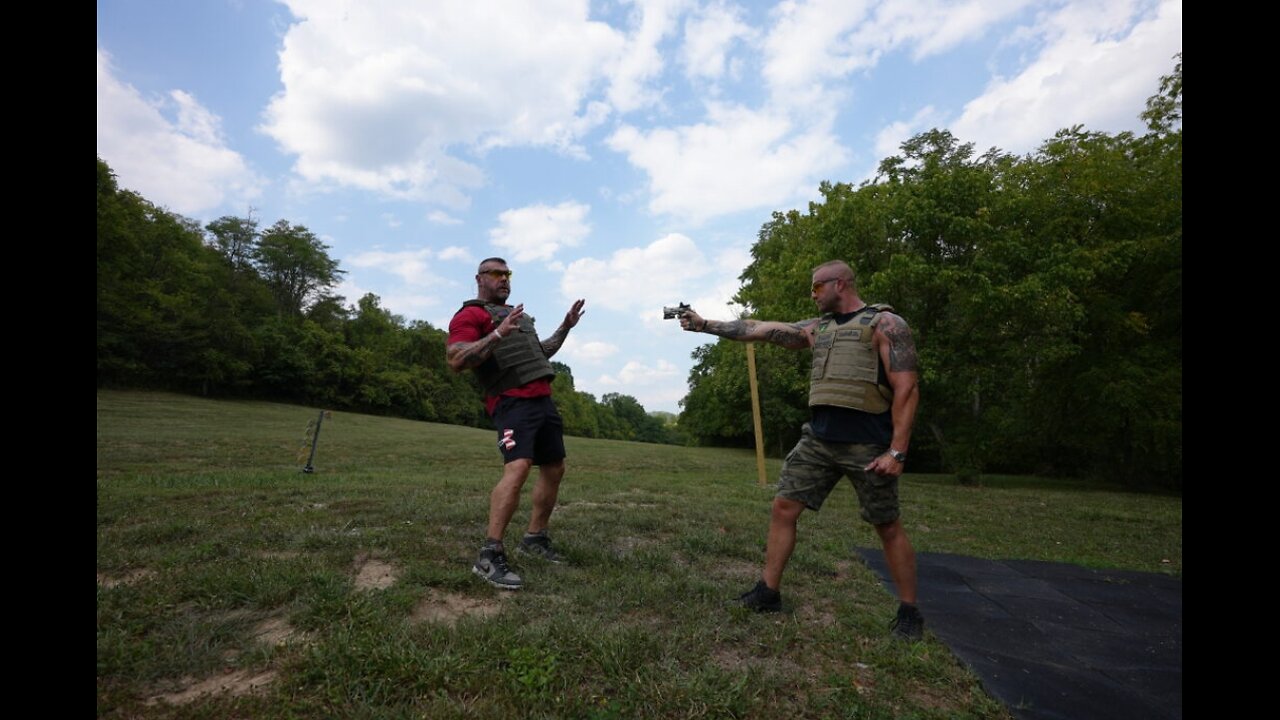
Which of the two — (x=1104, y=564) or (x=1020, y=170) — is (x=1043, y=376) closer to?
(x=1020, y=170)

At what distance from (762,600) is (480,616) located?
1680 millimetres

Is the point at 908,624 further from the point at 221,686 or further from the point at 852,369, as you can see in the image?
the point at 221,686

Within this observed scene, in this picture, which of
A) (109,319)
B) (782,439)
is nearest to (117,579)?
(782,439)

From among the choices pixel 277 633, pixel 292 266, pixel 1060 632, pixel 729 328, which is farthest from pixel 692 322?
pixel 292 266

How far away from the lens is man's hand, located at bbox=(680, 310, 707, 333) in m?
4.02

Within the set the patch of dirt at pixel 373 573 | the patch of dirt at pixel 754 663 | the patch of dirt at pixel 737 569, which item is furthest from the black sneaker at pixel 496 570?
the patch of dirt at pixel 737 569

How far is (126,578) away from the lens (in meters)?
3.44

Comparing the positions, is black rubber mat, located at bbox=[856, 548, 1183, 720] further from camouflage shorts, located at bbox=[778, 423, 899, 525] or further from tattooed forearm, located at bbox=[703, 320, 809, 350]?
tattooed forearm, located at bbox=[703, 320, 809, 350]

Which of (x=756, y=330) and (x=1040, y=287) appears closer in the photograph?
(x=756, y=330)

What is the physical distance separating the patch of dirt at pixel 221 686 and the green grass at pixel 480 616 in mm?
19

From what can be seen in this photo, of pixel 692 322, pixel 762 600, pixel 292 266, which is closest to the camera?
pixel 762 600

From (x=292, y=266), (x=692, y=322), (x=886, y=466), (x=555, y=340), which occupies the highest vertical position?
(x=292, y=266)
